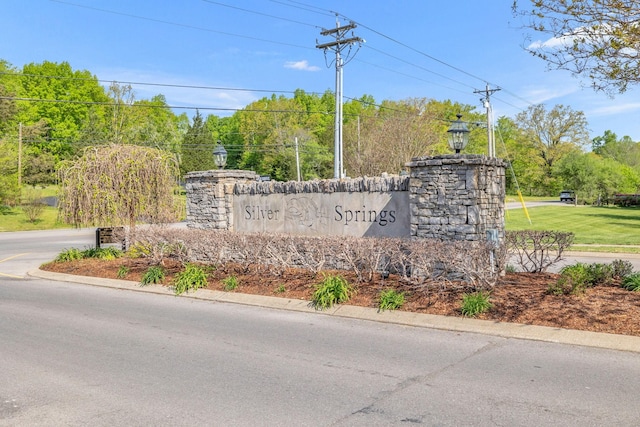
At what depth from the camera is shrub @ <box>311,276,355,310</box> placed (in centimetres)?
928

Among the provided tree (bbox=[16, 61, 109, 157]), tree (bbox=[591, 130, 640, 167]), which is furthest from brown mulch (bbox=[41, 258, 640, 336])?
tree (bbox=[591, 130, 640, 167])

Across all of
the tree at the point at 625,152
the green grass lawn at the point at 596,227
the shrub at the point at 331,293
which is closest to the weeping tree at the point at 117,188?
the shrub at the point at 331,293

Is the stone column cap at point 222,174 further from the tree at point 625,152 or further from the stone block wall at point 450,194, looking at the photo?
the tree at point 625,152

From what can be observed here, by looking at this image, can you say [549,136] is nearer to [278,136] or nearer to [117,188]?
[278,136]

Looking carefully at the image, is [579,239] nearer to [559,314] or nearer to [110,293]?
[559,314]

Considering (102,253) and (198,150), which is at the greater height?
(198,150)

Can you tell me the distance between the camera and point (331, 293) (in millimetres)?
9375

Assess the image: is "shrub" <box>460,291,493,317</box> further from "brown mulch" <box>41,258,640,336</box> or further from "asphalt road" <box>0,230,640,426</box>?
"asphalt road" <box>0,230,640,426</box>

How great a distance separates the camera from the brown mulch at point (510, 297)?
Answer: 24.1 ft

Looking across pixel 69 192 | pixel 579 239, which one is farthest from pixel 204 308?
pixel 579 239

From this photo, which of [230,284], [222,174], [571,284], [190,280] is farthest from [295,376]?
[222,174]

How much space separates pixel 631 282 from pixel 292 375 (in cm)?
607

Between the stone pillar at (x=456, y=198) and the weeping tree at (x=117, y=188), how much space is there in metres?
8.16

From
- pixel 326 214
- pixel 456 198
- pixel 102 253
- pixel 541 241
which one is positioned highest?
pixel 456 198
